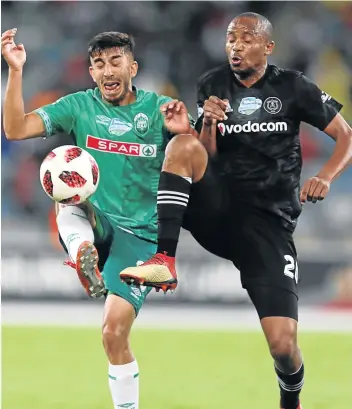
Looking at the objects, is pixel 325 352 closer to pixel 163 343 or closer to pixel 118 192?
pixel 163 343

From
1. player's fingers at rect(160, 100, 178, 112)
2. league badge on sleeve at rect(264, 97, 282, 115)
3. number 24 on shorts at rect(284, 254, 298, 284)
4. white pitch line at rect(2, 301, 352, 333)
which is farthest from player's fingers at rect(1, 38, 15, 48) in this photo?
white pitch line at rect(2, 301, 352, 333)

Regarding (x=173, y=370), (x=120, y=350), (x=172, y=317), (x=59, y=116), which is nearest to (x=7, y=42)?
(x=59, y=116)

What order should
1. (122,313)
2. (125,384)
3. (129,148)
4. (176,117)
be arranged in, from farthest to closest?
(129,148) → (125,384) → (122,313) → (176,117)

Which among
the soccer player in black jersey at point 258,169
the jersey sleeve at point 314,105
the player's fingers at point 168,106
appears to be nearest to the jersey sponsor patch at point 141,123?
the soccer player in black jersey at point 258,169

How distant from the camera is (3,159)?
533 inches

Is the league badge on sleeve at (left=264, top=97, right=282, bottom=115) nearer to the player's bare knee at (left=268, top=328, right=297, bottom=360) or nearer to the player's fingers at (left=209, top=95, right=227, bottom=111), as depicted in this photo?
the player's fingers at (left=209, top=95, right=227, bottom=111)

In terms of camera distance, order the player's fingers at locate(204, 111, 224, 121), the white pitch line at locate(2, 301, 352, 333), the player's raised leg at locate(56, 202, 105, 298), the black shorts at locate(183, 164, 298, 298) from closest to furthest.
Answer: the player's raised leg at locate(56, 202, 105, 298), the player's fingers at locate(204, 111, 224, 121), the black shorts at locate(183, 164, 298, 298), the white pitch line at locate(2, 301, 352, 333)

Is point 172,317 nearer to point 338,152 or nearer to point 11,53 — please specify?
point 338,152

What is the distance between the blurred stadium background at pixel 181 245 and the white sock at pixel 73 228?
1.76m

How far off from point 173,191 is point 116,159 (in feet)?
1.98

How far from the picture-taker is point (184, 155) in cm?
547

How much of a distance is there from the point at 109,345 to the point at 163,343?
4732 mm

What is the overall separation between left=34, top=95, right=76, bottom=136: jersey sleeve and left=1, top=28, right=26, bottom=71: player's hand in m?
0.38

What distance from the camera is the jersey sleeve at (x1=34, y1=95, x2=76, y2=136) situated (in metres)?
5.93
